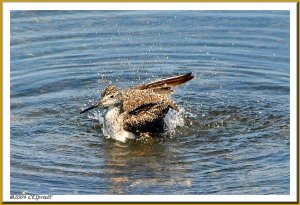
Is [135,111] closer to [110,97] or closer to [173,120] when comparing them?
[110,97]

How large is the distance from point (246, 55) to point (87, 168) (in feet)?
17.2

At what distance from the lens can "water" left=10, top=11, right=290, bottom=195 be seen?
38.7 ft

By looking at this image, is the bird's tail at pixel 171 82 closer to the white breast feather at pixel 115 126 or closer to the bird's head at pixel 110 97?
the bird's head at pixel 110 97

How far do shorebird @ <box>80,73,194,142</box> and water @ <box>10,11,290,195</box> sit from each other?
0.95 feet

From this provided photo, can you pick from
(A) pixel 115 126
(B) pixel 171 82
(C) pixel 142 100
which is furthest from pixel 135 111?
(B) pixel 171 82

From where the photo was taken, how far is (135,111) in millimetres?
13320

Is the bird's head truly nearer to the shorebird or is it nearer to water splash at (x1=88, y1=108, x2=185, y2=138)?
the shorebird

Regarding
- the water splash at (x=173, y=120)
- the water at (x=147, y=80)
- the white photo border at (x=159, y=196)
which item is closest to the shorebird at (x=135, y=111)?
the water splash at (x=173, y=120)

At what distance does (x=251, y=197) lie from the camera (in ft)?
36.3

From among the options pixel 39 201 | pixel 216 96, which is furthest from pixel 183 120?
pixel 39 201

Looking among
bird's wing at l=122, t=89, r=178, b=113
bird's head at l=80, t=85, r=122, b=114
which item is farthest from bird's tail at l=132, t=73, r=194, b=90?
bird's head at l=80, t=85, r=122, b=114

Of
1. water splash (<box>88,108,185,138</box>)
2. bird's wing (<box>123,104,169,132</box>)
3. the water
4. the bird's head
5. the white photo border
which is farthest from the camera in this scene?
water splash (<box>88,108,185,138</box>)

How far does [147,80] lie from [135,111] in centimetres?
233

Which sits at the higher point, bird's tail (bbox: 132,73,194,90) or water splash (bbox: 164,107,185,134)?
bird's tail (bbox: 132,73,194,90)
